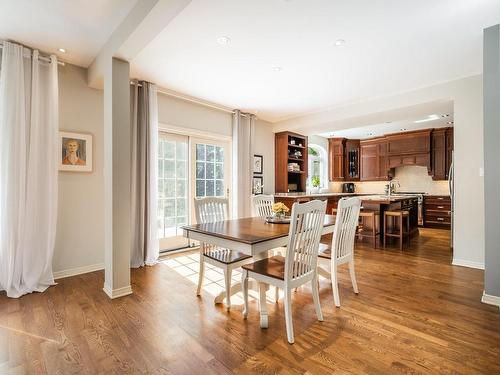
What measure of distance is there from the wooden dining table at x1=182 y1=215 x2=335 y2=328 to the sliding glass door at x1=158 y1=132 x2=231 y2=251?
5.99ft

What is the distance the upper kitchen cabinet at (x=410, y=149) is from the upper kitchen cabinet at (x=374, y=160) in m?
0.17

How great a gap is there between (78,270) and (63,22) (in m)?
2.74

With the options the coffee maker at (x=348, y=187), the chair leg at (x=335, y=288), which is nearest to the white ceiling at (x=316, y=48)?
the chair leg at (x=335, y=288)

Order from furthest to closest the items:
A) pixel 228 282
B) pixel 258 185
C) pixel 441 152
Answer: pixel 441 152 → pixel 258 185 → pixel 228 282

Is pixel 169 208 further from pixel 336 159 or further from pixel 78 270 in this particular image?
pixel 336 159

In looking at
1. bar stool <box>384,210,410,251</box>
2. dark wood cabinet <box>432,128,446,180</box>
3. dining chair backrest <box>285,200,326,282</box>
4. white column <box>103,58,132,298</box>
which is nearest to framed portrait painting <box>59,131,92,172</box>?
white column <box>103,58,132,298</box>

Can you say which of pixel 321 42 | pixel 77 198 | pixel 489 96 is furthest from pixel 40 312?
pixel 489 96

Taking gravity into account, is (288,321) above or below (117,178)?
below

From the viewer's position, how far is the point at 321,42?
2600 millimetres

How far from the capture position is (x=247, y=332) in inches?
77.2

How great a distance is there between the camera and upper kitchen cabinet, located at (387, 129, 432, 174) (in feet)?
21.7

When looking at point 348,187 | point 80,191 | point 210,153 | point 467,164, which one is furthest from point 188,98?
point 348,187

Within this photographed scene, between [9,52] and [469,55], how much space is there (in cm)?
490

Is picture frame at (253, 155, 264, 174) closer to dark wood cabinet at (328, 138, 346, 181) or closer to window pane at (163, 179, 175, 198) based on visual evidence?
window pane at (163, 179, 175, 198)
